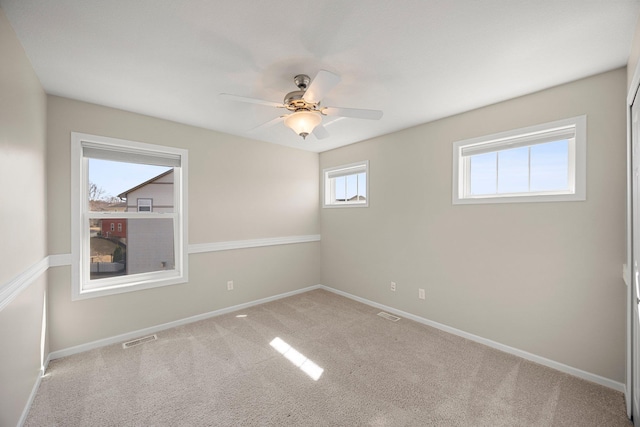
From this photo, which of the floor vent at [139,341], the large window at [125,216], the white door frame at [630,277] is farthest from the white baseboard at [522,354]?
the large window at [125,216]

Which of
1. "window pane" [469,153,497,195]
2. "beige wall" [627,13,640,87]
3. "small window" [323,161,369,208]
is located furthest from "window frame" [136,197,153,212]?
"beige wall" [627,13,640,87]

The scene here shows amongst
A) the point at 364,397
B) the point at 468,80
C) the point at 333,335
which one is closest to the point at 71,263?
the point at 333,335

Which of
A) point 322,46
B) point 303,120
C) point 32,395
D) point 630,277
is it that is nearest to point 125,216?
point 32,395

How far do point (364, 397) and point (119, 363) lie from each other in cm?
213

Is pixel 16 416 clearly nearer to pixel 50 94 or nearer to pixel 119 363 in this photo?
pixel 119 363

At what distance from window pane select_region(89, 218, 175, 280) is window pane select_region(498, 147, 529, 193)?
367 cm

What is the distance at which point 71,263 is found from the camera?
8.42 ft

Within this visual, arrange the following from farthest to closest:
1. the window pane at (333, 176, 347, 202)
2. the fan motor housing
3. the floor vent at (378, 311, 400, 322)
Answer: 1. the window pane at (333, 176, 347, 202)
2. the floor vent at (378, 311, 400, 322)
3. the fan motor housing

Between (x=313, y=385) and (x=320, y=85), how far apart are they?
2.17 meters

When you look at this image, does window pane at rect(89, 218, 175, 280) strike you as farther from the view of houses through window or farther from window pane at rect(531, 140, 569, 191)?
window pane at rect(531, 140, 569, 191)

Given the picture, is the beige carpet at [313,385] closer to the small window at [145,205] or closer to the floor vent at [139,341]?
the floor vent at [139,341]

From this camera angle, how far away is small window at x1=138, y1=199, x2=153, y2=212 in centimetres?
309

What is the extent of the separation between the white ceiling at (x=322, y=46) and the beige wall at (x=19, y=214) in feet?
0.69

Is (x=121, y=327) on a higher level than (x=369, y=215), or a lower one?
lower
